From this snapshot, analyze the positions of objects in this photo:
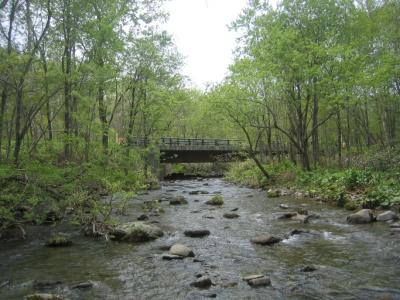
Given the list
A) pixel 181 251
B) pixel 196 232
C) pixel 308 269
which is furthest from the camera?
pixel 196 232

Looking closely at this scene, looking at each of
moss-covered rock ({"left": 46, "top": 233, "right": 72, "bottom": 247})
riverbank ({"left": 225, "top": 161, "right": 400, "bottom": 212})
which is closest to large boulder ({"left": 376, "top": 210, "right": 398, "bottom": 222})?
riverbank ({"left": 225, "top": 161, "right": 400, "bottom": 212})

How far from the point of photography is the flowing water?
5.90 meters

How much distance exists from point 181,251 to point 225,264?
4.23 ft

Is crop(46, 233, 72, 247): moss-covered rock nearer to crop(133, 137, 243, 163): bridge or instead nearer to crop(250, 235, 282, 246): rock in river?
crop(250, 235, 282, 246): rock in river

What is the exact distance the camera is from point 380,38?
74.0ft

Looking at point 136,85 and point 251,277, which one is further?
point 136,85

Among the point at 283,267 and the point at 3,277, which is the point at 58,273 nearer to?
the point at 3,277

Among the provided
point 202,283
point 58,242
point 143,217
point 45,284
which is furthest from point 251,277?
point 143,217

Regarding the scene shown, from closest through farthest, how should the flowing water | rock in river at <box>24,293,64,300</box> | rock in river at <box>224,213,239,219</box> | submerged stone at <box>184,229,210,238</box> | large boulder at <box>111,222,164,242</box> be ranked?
rock in river at <box>24,293,64,300</box> → the flowing water → large boulder at <box>111,222,164,242</box> → submerged stone at <box>184,229,210,238</box> → rock in river at <box>224,213,239,219</box>

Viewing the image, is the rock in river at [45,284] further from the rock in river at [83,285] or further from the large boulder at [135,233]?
the large boulder at [135,233]

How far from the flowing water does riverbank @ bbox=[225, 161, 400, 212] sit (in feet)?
8.36

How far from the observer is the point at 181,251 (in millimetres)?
8266

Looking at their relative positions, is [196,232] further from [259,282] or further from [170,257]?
[259,282]

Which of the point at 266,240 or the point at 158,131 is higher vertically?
the point at 158,131
